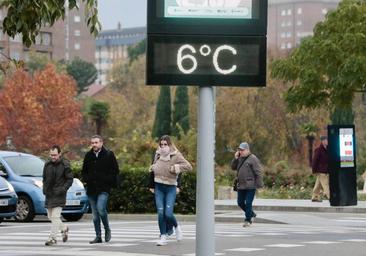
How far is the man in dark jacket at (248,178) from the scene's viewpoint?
23391 millimetres

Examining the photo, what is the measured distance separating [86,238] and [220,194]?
1862cm

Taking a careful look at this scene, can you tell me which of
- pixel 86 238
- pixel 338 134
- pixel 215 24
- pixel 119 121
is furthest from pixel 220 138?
pixel 215 24

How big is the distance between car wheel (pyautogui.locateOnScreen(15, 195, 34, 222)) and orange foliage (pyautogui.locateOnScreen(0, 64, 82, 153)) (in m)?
50.9

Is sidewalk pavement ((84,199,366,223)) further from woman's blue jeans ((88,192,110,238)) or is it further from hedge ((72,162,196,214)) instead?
woman's blue jeans ((88,192,110,238))

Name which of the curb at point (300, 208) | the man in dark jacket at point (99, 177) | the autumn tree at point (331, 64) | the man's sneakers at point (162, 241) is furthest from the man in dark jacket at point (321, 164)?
the man's sneakers at point (162, 241)

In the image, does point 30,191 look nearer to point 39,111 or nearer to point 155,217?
point 155,217

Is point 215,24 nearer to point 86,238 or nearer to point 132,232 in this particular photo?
point 86,238

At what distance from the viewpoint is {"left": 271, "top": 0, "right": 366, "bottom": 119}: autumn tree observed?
36562 mm

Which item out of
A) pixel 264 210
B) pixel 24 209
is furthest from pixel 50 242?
pixel 264 210

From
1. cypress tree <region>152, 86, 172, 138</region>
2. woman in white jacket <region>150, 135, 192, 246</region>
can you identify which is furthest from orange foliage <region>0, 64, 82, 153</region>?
woman in white jacket <region>150, 135, 192, 246</region>

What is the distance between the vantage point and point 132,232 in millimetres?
21531

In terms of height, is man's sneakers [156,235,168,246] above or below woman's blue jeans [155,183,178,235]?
below

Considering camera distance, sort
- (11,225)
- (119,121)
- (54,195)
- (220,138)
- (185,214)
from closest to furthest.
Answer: (54,195)
(11,225)
(185,214)
(220,138)
(119,121)

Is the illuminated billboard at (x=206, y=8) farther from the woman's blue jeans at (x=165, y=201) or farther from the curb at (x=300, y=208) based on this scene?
the curb at (x=300, y=208)
